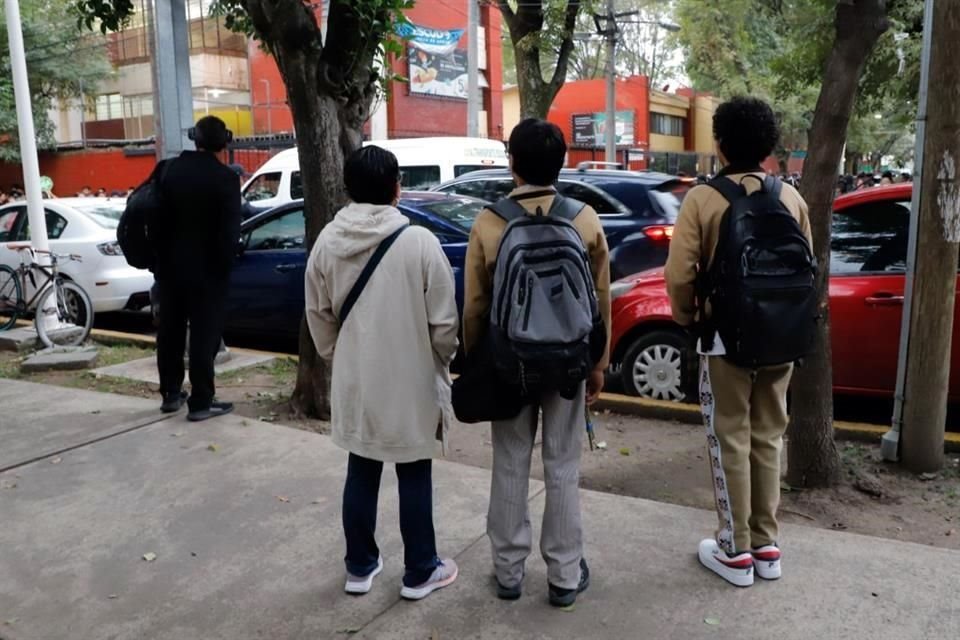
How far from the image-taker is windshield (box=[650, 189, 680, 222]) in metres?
8.34

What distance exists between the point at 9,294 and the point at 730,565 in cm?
808

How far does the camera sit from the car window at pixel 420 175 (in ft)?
47.7

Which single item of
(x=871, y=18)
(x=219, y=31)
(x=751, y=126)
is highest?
(x=219, y=31)

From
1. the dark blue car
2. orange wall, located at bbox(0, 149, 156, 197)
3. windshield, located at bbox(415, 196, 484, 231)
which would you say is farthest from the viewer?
orange wall, located at bbox(0, 149, 156, 197)

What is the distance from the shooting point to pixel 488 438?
18.2ft

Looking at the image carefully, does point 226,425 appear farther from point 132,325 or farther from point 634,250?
point 132,325

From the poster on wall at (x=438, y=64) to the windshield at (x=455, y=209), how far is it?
20.2m

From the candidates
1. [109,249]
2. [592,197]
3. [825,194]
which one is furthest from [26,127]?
[825,194]

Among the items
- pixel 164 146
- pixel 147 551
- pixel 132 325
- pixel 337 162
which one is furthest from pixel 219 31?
pixel 147 551

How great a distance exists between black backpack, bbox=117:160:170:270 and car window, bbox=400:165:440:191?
9104 millimetres

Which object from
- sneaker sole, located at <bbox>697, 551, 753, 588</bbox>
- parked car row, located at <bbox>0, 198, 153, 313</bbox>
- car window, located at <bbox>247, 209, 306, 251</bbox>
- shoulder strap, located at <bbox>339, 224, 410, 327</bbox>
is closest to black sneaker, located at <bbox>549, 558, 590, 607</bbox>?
sneaker sole, located at <bbox>697, 551, 753, 588</bbox>

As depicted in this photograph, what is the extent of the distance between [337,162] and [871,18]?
3.08 meters

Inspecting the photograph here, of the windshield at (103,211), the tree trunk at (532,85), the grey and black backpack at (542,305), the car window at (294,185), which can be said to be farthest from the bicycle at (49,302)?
the tree trunk at (532,85)

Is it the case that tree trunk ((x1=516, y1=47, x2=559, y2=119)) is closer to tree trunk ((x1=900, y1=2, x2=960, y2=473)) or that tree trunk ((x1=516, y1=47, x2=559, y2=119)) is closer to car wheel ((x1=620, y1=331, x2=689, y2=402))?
car wheel ((x1=620, y1=331, x2=689, y2=402))
